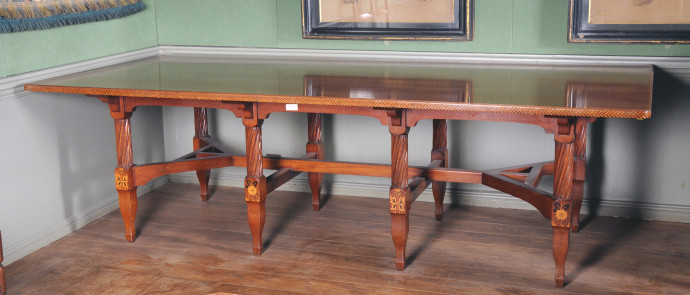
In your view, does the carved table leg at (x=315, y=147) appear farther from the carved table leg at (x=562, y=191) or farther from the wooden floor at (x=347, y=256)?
the carved table leg at (x=562, y=191)

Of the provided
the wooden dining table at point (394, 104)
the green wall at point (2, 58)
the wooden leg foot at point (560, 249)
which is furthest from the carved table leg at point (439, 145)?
the green wall at point (2, 58)

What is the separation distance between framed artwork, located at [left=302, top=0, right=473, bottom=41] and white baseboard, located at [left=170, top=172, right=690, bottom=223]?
37.8 inches

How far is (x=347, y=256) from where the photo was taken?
376 centimetres

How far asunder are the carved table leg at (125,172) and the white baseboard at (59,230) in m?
0.39

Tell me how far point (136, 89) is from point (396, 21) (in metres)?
1.62

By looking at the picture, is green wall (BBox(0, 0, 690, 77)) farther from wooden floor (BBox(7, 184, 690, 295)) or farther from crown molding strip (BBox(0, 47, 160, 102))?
wooden floor (BBox(7, 184, 690, 295))

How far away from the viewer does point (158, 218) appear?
173 inches

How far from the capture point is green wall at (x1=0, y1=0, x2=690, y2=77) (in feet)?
12.8

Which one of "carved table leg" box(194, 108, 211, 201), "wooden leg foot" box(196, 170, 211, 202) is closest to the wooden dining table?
"carved table leg" box(194, 108, 211, 201)

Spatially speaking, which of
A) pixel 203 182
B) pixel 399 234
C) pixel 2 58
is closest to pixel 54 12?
pixel 2 58

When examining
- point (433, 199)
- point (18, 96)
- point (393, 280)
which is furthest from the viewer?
point (433, 199)

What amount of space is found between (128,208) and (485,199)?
2082 mm

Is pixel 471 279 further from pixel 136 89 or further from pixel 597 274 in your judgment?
pixel 136 89

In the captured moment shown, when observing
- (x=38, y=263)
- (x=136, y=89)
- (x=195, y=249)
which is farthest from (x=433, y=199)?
(x=38, y=263)
